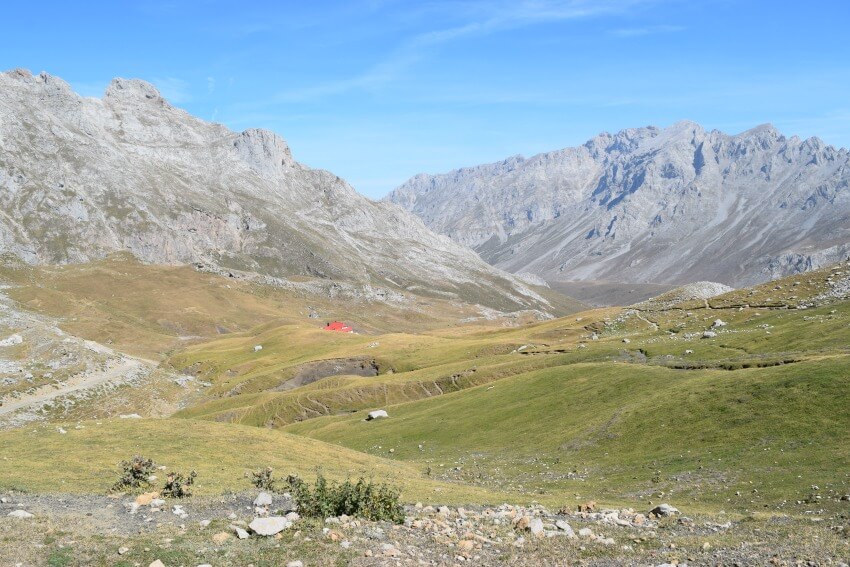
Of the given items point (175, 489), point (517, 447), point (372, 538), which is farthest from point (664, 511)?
point (517, 447)

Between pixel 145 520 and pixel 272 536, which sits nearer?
pixel 272 536

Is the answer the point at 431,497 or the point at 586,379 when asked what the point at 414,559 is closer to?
the point at 431,497

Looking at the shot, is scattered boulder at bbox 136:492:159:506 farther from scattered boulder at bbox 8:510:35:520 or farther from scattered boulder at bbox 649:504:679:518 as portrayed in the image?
scattered boulder at bbox 649:504:679:518

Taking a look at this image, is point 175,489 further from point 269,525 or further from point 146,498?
point 269,525

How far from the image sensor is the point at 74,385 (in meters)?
109

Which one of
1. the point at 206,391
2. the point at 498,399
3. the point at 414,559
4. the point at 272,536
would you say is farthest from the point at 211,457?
the point at 206,391

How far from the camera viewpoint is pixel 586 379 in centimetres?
7331

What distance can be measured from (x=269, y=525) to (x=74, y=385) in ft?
331

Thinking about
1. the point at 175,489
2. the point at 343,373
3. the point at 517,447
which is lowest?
the point at 517,447

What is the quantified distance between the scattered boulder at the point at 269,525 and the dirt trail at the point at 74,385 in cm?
8161

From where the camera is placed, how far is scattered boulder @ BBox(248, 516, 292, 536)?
2408 cm

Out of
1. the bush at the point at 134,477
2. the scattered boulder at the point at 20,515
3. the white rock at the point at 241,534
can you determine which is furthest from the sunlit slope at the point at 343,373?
the scattered boulder at the point at 20,515

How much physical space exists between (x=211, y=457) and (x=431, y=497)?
58.1 feet

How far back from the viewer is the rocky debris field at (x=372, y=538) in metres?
22.1
